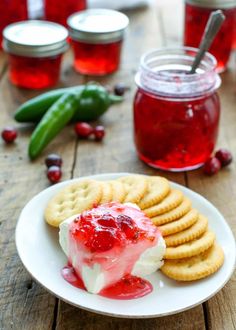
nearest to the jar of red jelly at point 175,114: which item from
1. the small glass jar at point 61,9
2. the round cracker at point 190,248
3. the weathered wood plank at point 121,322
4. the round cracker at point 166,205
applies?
the round cracker at point 166,205

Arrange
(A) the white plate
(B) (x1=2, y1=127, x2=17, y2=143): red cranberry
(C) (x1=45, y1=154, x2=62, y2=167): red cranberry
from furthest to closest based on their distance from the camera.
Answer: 1. (B) (x1=2, y1=127, x2=17, y2=143): red cranberry
2. (C) (x1=45, y1=154, x2=62, y2=167): red cranberry
3. (A) the white plate

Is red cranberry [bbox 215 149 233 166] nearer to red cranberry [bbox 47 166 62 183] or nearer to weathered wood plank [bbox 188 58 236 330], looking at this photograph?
weathered wood plank [bbox 188 58 236 330]

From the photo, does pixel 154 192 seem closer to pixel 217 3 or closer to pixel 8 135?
pixel 8 135

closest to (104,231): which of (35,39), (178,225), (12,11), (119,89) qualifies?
(178,225)

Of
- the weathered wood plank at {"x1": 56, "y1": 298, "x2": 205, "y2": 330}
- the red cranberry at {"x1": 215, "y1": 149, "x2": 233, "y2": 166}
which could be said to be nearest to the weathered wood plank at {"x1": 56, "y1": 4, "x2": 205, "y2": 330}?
the weathered wood plank at {"x1": 56, "y1": 298, "x2": 205, "y2": 330}

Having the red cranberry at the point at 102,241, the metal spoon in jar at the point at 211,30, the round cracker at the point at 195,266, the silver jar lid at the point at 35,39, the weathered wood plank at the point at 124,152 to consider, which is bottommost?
the weathered wood plank at the point at 124,152

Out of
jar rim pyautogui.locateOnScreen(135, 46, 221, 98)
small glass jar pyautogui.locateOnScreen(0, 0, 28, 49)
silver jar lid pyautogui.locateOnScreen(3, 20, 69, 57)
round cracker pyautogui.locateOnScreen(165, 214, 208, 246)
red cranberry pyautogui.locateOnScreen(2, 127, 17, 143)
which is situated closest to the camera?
round cracker pyautogui.locateOnScreen(165, 214, 208, 246)

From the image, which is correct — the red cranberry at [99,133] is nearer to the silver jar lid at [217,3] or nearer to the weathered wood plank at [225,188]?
the weathered wood plank at [225,188]
